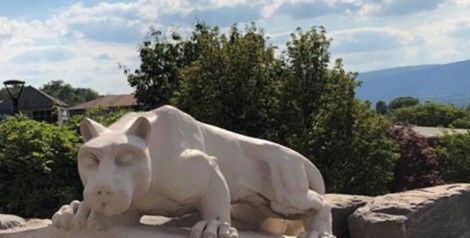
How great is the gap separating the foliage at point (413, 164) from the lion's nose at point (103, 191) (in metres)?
16.3

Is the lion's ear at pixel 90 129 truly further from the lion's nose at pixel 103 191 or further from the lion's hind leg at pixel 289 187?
the lion's hind leg at pixel 289 187

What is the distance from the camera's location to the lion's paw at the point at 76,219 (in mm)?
4203

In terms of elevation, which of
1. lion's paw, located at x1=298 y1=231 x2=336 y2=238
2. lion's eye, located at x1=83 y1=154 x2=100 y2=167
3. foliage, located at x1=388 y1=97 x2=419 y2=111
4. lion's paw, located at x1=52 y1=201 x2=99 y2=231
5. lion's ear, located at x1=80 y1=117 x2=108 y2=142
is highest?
lion's ear, located at x1=80 y1=117 x2=108 y2=142

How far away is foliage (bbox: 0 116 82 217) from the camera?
1027 cm

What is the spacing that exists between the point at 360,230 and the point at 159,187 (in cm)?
278

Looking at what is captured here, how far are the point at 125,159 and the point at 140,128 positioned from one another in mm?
224

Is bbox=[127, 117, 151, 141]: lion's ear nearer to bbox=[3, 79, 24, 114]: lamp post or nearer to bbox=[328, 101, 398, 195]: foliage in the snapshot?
bbox=[328, 101, 398, 195]: foliage

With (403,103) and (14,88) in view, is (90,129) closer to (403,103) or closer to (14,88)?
(14,88)

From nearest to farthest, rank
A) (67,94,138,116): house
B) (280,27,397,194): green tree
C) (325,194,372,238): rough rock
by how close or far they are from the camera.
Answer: (325,194,372,238): rough rock → (280,27,397,194): green tree → (67,94,138,116): house

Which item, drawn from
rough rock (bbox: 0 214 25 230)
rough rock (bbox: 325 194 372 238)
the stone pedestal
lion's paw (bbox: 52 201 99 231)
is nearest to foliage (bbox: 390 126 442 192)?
rough rock (bbox: 325 194 372 238)

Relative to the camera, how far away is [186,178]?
4.29 metres

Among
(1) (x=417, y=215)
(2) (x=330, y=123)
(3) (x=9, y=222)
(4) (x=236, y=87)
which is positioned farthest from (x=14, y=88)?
(1) (x=417, y=215)

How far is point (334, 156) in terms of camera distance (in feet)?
45.1

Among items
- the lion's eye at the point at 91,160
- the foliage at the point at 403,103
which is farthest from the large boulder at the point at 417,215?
the foliage at the point at 403,103
